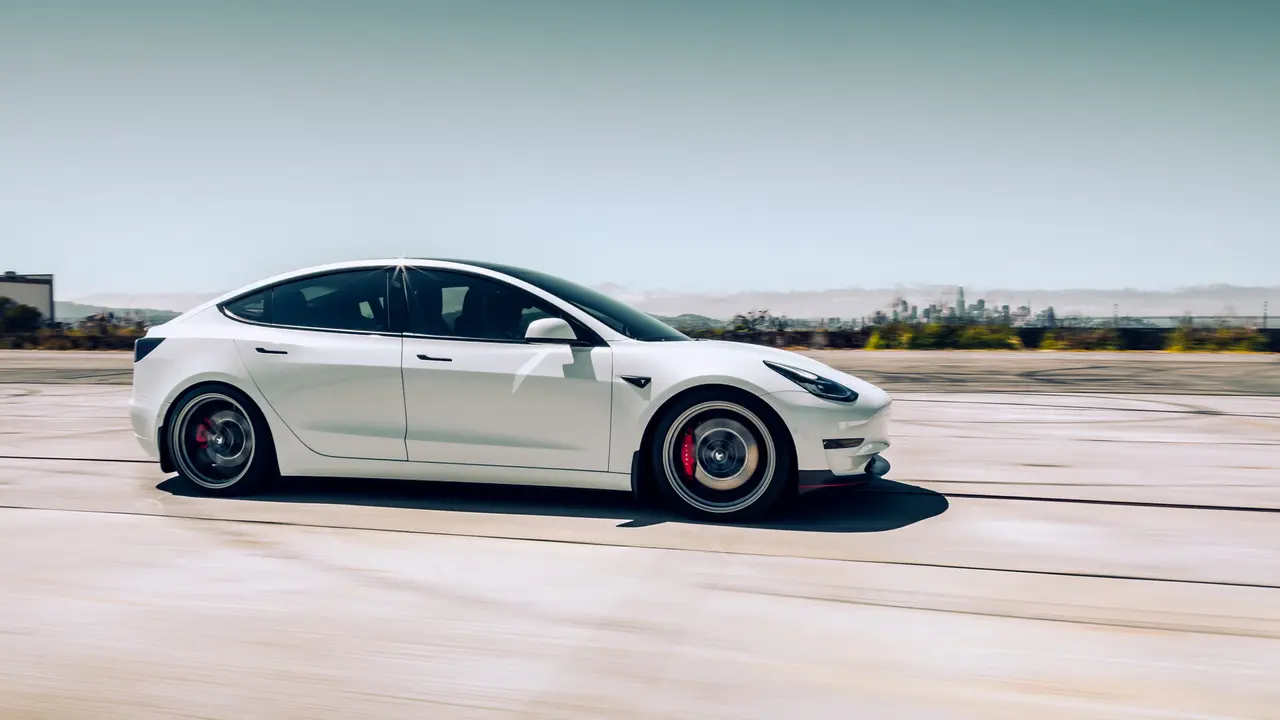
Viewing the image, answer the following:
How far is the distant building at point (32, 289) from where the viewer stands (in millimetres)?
49969

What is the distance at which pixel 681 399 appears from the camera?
A: 5.21m

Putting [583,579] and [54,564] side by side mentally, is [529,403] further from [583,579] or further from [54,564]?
[54,564]

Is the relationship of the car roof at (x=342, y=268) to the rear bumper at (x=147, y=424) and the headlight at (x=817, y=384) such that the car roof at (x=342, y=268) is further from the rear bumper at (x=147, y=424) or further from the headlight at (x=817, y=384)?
the headlight at (x=817, y=384)

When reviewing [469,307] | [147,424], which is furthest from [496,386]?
[147,424]

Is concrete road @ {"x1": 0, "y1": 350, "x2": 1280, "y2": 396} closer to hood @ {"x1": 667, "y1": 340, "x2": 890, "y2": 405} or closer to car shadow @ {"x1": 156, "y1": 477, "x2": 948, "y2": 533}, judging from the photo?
car shadow @ {"x1": 156, "y1": 477, "x2": 948, "y2": 533}

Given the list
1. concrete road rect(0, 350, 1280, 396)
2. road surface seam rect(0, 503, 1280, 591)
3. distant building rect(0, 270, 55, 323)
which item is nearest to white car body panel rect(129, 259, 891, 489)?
road surface seam rect(0, 503, 1280, 591)

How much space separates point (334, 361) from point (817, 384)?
277 centimetres

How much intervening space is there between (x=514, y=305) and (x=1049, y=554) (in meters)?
3.10

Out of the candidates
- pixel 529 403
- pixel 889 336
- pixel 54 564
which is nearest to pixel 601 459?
pixel 529 403

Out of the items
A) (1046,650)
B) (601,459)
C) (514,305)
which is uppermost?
(514,305)

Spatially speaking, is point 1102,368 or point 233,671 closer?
point 233,671

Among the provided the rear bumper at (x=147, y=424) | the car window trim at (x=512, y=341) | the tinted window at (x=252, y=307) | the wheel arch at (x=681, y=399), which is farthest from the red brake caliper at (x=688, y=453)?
the rear bumper at (x=147, y=424)

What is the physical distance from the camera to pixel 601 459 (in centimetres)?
527

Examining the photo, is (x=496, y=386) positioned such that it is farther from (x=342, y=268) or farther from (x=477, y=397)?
(x=342, y=268)
